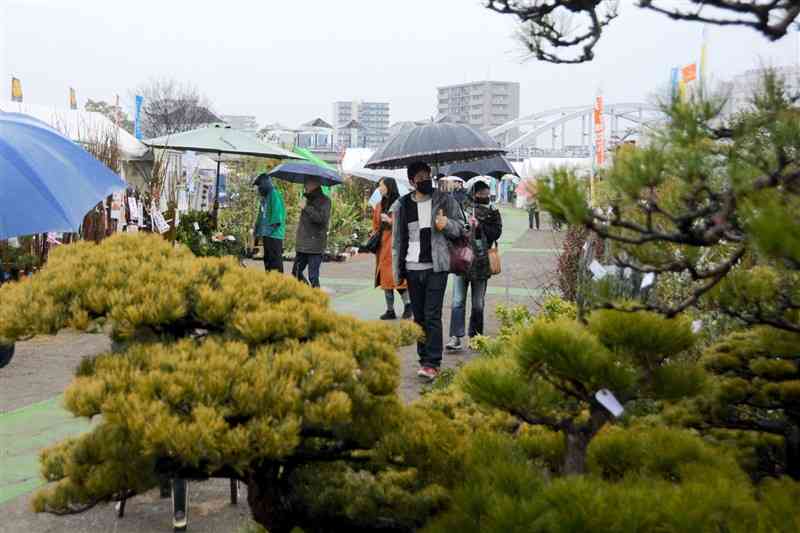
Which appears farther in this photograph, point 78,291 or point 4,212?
point 4,212

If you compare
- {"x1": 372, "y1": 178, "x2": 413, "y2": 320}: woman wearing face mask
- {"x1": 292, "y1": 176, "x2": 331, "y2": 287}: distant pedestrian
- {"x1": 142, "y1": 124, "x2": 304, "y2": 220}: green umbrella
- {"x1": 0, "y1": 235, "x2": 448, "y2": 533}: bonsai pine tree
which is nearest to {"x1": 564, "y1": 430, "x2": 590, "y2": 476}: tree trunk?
{"x1": 0, "y1": 235, "x2": 448, "y2": 533}: bonsai pine tree

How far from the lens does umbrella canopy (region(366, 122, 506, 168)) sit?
6.84 m

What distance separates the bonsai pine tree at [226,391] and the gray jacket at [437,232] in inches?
146

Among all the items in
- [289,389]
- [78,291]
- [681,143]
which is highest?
[681,143]

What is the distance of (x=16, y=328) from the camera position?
2.39 meters

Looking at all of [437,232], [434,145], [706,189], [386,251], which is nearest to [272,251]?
[386,251]

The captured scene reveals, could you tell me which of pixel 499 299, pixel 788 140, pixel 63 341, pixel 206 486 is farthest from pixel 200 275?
pixel 499 299

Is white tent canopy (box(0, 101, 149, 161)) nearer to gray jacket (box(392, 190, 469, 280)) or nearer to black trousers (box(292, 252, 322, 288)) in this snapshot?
black trousers (box(292, 252, 322, 288))

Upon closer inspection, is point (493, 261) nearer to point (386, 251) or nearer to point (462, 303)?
point (462, 303)

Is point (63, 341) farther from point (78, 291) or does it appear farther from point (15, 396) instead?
point (78, 291)

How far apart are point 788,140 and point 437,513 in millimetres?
1440

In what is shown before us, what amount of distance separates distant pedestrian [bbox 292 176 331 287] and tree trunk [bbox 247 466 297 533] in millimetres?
7509

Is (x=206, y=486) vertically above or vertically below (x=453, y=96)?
below

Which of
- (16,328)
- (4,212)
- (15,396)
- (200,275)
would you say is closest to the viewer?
(16,328)
